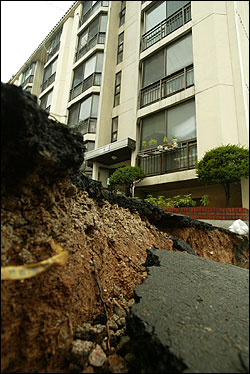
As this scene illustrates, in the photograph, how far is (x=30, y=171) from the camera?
1.11 meters

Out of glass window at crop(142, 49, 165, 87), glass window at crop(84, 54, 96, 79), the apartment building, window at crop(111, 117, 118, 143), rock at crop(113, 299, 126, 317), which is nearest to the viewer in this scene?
rock at crop(113, 299, 126, 317)

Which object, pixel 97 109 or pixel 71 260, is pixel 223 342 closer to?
pixel 71 260

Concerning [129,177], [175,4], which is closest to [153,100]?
[129,177]

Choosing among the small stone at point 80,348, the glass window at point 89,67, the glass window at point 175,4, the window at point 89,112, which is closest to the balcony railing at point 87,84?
the glass window at point 89,67

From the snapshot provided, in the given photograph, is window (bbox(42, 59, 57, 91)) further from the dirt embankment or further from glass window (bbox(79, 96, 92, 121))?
glass window (bbox(79, 96, 92, 121))

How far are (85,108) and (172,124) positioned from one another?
17.9 ft

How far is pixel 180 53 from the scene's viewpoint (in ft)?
22.8

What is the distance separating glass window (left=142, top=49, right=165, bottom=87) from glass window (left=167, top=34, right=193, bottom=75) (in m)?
0.33

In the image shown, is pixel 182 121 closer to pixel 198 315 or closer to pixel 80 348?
pixel 198 315

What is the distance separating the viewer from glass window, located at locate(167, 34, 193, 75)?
6590mm

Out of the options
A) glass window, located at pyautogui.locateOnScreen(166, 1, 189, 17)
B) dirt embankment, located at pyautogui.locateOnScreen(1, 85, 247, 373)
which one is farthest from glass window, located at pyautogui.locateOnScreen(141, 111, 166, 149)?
dirt embankment, located at pyautogui.locateOnScreen(1, 85, 247, 373)

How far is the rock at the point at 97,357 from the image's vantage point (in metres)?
1.17

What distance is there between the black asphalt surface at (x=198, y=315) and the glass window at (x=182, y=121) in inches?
218

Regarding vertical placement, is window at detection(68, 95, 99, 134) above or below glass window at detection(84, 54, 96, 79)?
below
